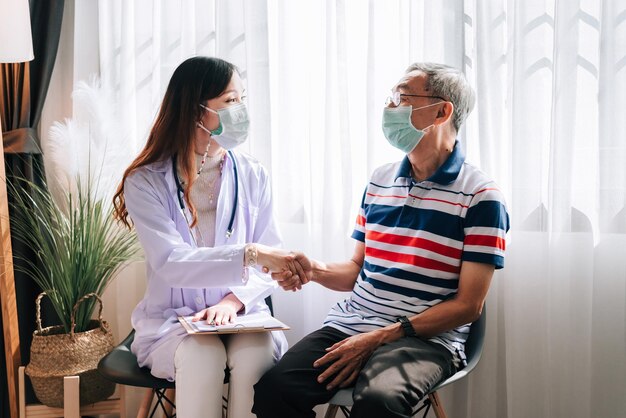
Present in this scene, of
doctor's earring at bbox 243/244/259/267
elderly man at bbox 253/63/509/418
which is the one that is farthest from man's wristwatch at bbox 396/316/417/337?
doctor's earring at bbox 243/244/259/267

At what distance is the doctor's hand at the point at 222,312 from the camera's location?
2111mm

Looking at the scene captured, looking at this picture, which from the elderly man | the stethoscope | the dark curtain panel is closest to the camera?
the elderly man

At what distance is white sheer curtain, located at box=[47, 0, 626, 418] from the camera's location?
2318 mm

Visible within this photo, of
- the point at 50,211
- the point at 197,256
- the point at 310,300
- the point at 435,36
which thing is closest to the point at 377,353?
the point at 197,256

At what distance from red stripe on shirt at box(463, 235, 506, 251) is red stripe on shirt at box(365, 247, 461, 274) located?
0.11 m

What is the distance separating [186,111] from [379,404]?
3.79 feet

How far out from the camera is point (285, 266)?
2234mm

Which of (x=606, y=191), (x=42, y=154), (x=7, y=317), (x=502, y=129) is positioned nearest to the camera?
(x=606, y=191)

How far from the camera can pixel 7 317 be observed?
107 inches

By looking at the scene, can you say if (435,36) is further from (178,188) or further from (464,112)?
(178,188)

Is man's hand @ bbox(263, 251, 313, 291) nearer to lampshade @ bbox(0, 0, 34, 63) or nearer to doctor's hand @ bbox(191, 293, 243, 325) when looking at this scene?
doctor's hand @ bbox(191, 293, 243, 325)

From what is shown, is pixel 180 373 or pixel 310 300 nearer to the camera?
pixel 180 373

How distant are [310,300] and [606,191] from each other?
1169 mm

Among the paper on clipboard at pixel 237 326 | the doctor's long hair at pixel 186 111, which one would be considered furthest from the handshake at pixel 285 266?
the doctor's long hair at pixel 186 111
